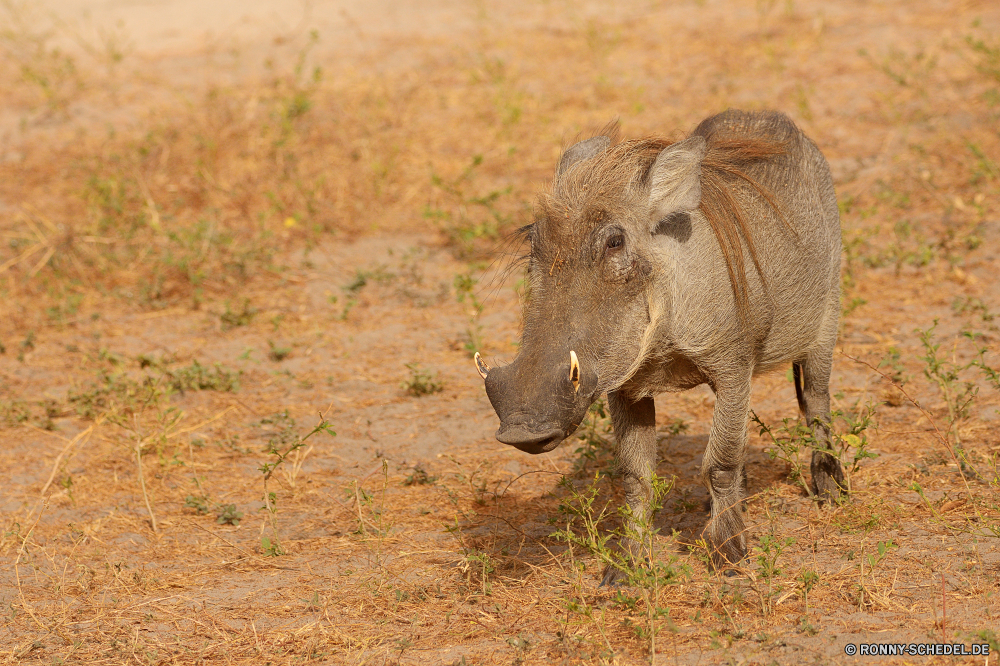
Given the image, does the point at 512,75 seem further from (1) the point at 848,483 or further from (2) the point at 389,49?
(1) the point at 848,483

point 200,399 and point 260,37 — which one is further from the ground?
point 260,37

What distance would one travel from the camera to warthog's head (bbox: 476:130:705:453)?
9.98ft

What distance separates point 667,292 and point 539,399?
0.66 meters

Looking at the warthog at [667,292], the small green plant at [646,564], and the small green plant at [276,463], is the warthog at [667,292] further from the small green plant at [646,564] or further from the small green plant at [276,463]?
the small green plant at [276,463]

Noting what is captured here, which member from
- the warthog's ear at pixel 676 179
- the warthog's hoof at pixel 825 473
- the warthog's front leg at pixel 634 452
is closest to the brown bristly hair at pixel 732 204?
the warthog's ear at pixel 676 179

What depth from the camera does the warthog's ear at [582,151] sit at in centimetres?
363

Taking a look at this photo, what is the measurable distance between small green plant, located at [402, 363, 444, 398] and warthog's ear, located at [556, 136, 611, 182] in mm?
1995

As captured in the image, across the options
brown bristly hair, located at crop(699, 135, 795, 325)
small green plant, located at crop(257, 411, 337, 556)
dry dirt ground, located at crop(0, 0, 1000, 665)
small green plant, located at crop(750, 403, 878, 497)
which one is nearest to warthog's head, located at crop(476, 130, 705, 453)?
brown bristly hair, located at crop(699, 135, 795, 325)

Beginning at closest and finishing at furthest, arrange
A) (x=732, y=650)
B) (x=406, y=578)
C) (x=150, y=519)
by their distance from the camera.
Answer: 1. (x=732, y=650)
2. (x=406, y=578)
3. (x=150, y=519)

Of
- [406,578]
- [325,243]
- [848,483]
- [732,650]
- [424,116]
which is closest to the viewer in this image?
[732,650]

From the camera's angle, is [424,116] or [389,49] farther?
[389,49]

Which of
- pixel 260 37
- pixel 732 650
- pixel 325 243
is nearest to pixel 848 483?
pixel 732 650

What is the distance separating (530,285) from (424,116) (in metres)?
6.45

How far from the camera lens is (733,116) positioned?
426 centimetres
